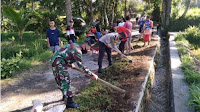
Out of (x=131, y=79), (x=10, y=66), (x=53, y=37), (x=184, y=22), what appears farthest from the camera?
(x=184, y=22)

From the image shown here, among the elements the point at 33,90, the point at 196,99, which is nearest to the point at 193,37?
the point at 196,99

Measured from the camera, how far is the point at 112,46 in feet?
19.5

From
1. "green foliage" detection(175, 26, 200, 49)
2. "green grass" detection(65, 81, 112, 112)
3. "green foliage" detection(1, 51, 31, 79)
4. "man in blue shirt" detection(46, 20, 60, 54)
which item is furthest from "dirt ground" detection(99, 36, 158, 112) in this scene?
"green foliage" detection(175, 26, 200, 49)

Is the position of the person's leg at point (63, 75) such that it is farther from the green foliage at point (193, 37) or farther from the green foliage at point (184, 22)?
the green foliage at point (184, 22)

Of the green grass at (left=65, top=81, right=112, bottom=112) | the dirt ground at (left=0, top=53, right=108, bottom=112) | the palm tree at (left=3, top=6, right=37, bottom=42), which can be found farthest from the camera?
the palm tree at (left=3, top=6, right=37, bottom=42)

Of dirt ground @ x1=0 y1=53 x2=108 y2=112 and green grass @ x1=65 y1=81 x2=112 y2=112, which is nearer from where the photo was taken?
green grass @ x1=65 y1=81 x2=112 y2=112

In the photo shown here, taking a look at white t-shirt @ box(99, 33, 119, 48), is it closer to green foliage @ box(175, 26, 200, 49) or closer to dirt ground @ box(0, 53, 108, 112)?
dirt ground @ box(0, 53, 108, 112)

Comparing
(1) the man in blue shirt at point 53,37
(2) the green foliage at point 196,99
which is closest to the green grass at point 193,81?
(2) the green foliage at point 196,99

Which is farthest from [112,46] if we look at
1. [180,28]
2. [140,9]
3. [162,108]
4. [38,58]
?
[140,9]

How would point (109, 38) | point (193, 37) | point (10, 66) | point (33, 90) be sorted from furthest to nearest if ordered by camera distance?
point (193, 37), point (10, 66), point (109, 38), point (33, 90)

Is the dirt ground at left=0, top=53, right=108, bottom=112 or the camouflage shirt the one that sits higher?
the camouflage shirt

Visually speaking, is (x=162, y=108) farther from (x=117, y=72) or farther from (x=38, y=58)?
(x=38, y=58)

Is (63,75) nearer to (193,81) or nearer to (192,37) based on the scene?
(193,81)

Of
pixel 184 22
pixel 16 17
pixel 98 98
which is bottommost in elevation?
pixel 98 98
